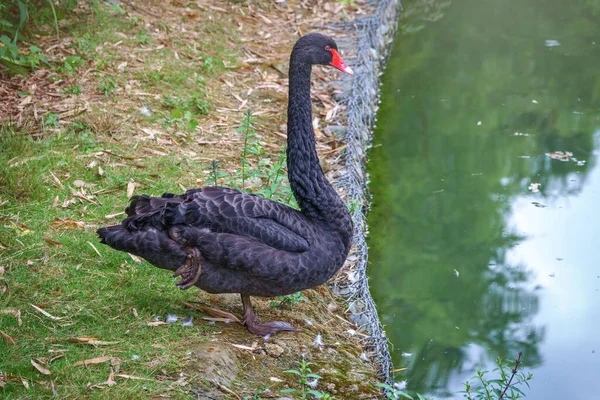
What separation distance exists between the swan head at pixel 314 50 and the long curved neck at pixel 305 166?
0.04 m

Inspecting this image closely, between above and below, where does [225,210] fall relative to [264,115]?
below

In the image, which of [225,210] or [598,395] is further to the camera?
[598,395]

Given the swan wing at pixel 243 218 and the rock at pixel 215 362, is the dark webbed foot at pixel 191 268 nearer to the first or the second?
the swan wing at pixel 243 218

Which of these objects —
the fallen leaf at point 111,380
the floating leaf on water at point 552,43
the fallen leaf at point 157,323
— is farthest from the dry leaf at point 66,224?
the floating leaf on water at point 552,43

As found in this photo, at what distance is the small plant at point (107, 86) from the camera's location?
20.5 feet

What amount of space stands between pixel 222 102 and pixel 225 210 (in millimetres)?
3230

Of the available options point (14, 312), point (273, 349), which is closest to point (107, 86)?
point (14, 312)

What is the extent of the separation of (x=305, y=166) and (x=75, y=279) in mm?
1462

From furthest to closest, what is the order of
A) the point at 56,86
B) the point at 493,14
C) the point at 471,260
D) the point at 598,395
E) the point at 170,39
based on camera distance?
the point at 493,14
the point at 170,39
the point at 56,86
the point at 471,260
the point at 598,395

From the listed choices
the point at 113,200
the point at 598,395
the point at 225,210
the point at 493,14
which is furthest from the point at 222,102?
the point at 493,14

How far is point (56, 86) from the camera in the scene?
6211 millimetres

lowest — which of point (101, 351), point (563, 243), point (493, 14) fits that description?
point (101, 351)

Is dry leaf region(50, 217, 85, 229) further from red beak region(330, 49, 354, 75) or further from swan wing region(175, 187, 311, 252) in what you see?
red beak region(330, 49, 354, 75)

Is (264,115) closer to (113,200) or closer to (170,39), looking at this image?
(170,39)
